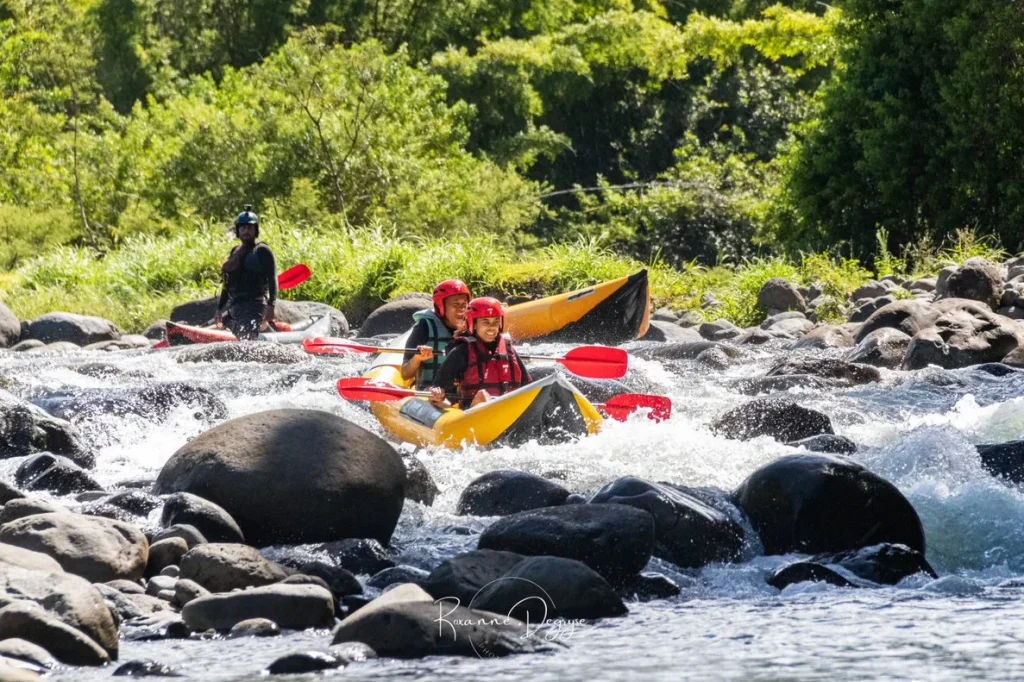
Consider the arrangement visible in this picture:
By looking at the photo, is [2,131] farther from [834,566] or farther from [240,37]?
[834,566]

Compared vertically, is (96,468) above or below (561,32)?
below

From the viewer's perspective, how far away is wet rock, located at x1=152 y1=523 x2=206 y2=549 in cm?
510

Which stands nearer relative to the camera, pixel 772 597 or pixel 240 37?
pixel 772 597

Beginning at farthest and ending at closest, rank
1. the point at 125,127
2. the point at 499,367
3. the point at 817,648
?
the point at 125,127 < the point at 499,367 < the point at 817,648

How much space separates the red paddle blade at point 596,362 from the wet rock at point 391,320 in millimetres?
4890

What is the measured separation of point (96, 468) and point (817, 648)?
448cm

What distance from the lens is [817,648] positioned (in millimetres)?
4078

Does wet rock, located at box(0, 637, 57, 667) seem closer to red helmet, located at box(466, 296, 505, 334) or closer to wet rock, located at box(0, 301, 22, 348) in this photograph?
red helmet, located at box(466, 296, 505, 334)

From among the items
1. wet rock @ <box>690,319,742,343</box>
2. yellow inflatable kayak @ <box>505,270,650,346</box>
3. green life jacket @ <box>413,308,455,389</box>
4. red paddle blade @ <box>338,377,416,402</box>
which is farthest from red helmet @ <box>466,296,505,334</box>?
wet rock @ <box>690,319,742,343</box>

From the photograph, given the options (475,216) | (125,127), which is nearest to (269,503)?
(475,216)

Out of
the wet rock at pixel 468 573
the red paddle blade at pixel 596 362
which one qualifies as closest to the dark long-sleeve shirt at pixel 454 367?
the red paddle blade at pixel 596 362

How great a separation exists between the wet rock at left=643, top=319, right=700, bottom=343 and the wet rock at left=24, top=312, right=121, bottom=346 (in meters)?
5.44

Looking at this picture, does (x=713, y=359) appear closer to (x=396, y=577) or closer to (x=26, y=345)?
(x=396, y=577)

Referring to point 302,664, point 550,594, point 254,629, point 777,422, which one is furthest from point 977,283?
point 302,664
